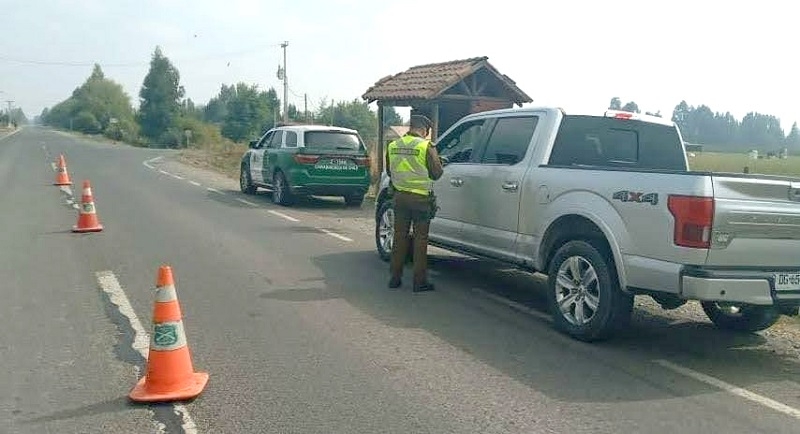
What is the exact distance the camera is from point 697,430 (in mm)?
4234

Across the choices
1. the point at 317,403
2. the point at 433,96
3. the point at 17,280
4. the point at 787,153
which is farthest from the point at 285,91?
the point at 317,403

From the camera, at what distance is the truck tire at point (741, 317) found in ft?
20.8

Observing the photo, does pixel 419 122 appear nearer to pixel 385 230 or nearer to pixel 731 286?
pixel 385 230

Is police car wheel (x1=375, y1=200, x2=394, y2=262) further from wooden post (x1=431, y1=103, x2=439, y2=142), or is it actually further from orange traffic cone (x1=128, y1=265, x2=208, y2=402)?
wooden post (x1=431, y1=103, x2=439, y2=142)

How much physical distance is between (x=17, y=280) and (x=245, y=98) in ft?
295

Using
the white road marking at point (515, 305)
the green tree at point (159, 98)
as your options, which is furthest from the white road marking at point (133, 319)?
the green tree at point (159, 98)

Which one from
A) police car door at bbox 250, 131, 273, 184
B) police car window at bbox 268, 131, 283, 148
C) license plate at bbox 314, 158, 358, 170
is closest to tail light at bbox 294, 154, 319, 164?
license plate at bbox 314, 158, 358, 170

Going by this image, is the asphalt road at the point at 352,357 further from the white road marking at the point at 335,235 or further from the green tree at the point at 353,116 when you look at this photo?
the green tree at the point at 353,116

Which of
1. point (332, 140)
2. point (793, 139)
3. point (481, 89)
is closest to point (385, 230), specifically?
point (332, 140)

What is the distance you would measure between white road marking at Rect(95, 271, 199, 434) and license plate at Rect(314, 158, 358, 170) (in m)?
7.81

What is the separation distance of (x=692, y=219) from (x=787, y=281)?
2.88 feet

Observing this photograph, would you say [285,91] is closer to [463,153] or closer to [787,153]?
[787,153]

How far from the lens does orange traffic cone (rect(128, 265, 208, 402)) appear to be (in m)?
4.60

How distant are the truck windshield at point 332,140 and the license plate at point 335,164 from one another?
0.27 m
